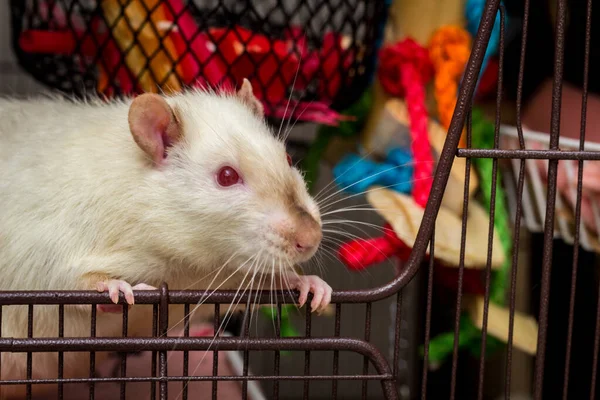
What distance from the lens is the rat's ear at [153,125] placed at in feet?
2.85

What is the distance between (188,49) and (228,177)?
1.05 ft

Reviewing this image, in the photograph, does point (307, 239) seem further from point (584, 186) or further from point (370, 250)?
point (584, 186)

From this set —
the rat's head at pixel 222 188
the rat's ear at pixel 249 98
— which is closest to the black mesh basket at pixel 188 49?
the rat's ear at pixel 249 98

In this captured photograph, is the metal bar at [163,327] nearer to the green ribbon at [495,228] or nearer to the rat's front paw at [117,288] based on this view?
the rat's front paw at [117,288]

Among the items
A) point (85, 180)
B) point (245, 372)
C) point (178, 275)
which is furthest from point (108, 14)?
point (245, 372)

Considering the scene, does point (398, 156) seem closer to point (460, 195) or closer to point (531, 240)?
point (460, 195)

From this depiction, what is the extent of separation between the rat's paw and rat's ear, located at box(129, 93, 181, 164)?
231 millimetres

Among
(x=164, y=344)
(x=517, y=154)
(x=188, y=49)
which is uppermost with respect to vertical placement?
(x=188, y=49)

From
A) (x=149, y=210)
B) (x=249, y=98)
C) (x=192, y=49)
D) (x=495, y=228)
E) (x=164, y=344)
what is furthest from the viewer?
(x=495, y=228)

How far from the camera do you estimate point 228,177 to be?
91 centimetres

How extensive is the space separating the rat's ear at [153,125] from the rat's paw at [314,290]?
23 centimetres

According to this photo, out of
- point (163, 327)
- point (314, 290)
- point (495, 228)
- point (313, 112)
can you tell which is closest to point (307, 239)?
point (314, 290)

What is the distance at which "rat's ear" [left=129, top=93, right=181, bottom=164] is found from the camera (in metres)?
0.87

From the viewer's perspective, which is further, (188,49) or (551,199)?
(188,49)
